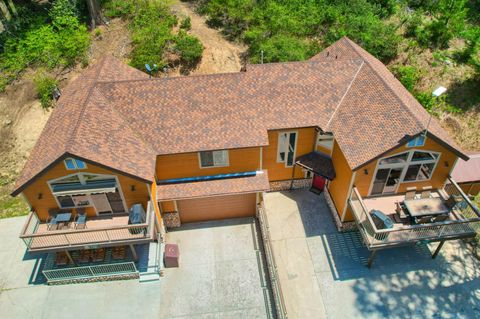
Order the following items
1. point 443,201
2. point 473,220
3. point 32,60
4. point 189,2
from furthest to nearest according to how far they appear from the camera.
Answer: point 189,2 → point 32,60 → point 443,201 → point 473,220

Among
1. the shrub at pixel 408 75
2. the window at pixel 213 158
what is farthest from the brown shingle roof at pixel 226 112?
the shrub at pixel 408 75

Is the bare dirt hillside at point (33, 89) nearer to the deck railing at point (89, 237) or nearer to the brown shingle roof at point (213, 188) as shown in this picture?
the deck railing at point (89, 237)

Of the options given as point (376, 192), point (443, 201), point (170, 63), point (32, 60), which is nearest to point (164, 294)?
point (376, 192)

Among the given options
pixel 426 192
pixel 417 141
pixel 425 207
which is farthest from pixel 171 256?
pixel 426 192

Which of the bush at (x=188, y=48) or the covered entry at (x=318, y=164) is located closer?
the covered entry at (x=318, y=164)

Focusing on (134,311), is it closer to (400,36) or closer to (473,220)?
(473,220)

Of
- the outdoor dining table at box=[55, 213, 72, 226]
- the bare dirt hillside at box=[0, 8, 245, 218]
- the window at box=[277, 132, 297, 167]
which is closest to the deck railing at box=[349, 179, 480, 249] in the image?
the window at box=[277, 132, 297, 167]
